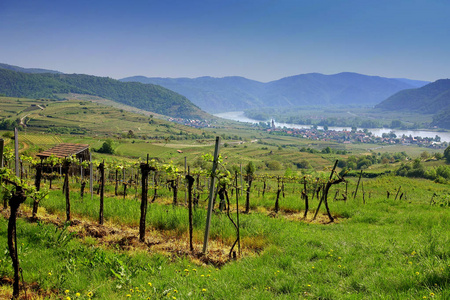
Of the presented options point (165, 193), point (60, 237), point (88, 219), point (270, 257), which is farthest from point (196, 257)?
point (165, 193)

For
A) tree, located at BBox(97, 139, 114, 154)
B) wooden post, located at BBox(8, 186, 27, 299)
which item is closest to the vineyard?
wooden post, located at BBox(8, 186, 27, 299)

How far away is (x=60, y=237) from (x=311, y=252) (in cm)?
614

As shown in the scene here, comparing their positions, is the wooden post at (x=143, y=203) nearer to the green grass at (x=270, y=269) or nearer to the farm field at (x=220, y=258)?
the farm field at (x=220, y=258)

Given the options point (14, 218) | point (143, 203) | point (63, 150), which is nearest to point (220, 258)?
point (143, 203)

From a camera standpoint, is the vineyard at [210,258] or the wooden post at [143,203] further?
the wooden post at [143,203]

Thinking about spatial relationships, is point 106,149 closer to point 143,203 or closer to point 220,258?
point 143,203

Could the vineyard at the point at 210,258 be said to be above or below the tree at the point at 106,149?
above

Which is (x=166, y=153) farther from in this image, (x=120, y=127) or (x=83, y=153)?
(x=120, y=127)

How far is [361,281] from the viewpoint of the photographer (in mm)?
5289

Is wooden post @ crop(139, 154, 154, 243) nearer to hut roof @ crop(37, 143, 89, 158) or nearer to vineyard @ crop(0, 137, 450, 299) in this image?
vineyard @ crop(0, 137, 450, 299)

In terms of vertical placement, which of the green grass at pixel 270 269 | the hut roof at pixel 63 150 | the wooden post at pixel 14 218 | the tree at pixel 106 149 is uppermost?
the wooden post at pixel 14 218

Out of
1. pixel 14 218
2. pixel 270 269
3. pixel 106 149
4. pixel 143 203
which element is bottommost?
pixel 106 149

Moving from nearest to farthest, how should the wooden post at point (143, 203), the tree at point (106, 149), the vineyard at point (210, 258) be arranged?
the vineyard at point (210, 258) < the wooden post at point (143, 203) < the tree at point (106, 149)

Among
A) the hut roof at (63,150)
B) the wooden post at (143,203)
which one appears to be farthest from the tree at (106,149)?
the wooden post at (143,203)
